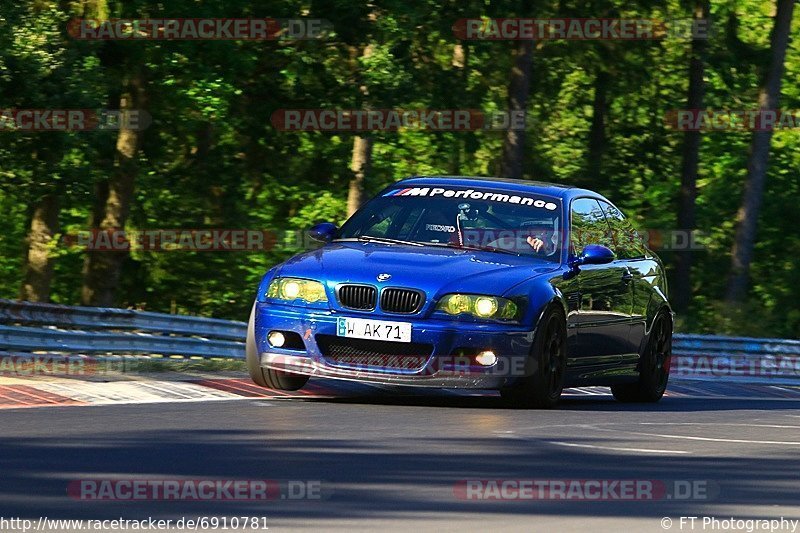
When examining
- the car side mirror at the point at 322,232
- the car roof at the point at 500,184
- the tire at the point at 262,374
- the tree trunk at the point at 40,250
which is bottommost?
the tree trunk at the point at 40,250

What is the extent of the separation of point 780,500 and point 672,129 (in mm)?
37408

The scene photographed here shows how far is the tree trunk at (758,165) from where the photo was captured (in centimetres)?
3512

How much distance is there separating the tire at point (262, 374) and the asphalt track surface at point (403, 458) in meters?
0.32

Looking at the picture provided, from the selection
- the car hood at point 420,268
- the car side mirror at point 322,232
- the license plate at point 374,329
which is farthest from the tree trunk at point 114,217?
the license plate at point 374,329

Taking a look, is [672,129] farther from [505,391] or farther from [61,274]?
[505,391]

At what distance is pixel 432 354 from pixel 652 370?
353 cm

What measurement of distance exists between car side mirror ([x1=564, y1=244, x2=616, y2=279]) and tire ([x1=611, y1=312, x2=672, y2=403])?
1.74m

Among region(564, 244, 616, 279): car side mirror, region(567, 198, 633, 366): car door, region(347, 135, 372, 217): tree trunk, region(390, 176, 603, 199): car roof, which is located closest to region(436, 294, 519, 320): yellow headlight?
region(567, 198, 633, 366): car door

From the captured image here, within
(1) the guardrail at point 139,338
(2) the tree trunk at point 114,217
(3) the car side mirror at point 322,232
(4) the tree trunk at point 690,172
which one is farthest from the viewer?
(4) the tree trunk at point 690,172

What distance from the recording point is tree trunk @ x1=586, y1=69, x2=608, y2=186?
143ft

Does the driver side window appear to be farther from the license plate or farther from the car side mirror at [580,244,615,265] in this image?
the license plate

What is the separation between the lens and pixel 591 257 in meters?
12.6

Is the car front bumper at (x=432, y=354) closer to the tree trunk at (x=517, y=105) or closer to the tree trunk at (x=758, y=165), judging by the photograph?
the tree trunk at (x=517, y=105)

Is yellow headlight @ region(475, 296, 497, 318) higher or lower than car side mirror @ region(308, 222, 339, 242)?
lower
